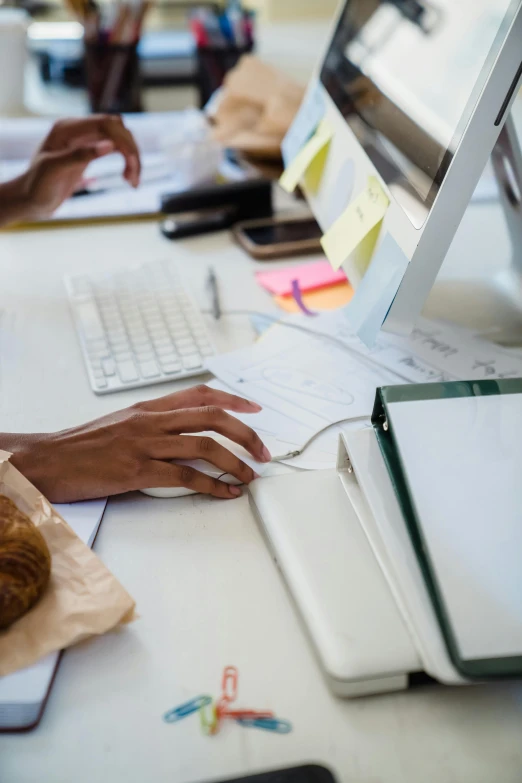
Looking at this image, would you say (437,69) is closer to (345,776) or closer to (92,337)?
(92,337)

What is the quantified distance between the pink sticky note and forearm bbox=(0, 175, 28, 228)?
0.38 metres

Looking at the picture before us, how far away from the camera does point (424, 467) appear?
0.54m

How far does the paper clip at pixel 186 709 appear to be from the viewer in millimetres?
465

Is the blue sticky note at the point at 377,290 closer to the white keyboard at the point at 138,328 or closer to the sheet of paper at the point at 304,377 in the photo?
the sheet of paper at the point at 304,377

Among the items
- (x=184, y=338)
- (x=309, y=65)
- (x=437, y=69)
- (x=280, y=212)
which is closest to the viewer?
(x=437, y=69)

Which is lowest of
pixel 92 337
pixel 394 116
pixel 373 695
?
pixel 92 337

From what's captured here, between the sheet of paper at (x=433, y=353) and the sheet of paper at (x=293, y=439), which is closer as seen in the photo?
the sheet of paper at (x=293, y=439)

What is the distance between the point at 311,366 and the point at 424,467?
0.90ft

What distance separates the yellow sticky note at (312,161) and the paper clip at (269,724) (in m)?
0.66

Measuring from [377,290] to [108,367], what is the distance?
0.31 metres

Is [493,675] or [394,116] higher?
[394,116]

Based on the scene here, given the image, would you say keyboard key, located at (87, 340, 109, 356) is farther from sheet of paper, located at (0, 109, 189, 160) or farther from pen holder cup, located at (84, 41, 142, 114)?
pen holder cup, located at (84, 41, 142, 114)

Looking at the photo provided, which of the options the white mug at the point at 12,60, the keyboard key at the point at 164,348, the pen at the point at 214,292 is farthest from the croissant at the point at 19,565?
the white mug at the point at 12,60

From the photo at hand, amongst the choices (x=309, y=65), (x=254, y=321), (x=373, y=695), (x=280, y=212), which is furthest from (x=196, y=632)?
(x=309, y=65)
